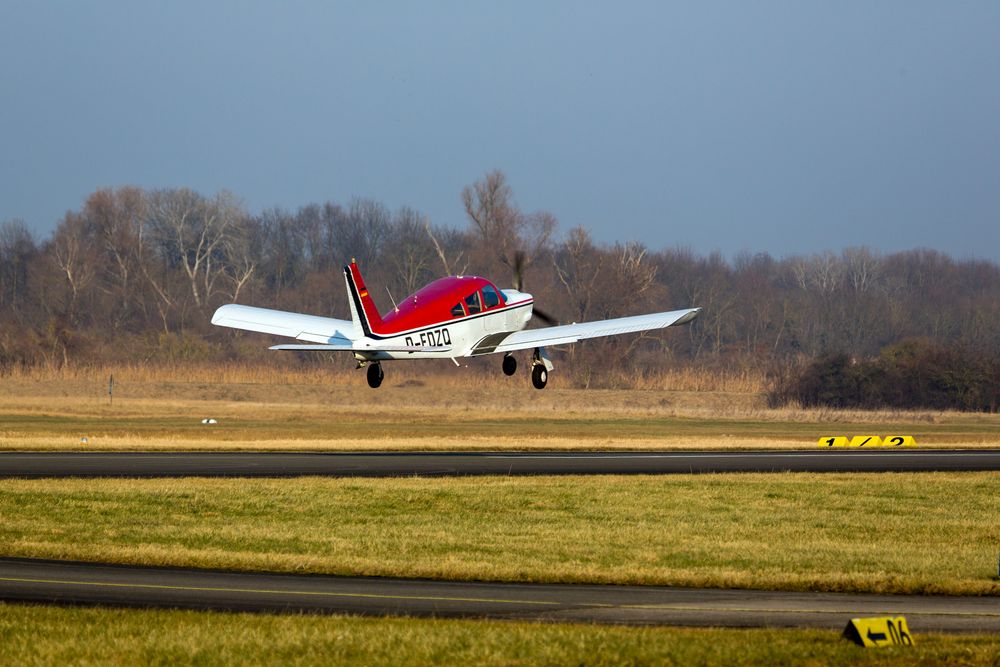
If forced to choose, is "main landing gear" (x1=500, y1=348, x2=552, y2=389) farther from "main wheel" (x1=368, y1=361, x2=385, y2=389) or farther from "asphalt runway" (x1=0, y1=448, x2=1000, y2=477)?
"main wheel" (x1=368, y1=361, x2=385, y2=389)

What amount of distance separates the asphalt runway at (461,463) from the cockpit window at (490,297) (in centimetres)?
522

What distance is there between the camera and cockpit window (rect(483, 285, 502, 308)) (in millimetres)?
40062

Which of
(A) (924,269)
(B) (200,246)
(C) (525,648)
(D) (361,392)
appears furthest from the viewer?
(A) (924,269)

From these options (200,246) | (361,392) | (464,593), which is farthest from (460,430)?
(200,246)

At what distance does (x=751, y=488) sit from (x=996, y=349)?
62.1 meters

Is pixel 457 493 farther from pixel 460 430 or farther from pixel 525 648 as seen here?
pixel 460 430

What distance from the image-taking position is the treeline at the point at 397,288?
9612cm

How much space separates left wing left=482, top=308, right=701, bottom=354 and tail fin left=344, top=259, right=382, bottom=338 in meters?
4.79

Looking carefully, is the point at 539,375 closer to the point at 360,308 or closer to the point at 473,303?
the point at 473,303

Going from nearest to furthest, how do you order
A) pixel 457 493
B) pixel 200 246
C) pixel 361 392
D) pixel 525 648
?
1. pixel 525 648
2. pixel 457 493
3. pixel 361 392
4. pixel 200 246

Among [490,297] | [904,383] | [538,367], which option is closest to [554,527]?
[538,367]

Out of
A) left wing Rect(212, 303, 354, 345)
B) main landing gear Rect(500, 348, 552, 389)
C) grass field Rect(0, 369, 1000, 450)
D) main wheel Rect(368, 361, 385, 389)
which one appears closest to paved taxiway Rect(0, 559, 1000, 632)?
main wheel Rect(368, 361, 385, 389)

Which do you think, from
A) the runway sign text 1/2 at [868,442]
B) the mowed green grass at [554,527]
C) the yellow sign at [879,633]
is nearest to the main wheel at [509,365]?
the mowed green grass at [554,527]

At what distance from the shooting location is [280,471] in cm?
4097
